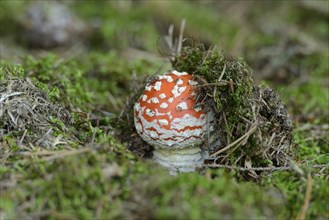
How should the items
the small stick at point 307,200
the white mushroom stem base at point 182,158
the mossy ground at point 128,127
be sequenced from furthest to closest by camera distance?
the white mushroom stem base at point 182,158 < the small stick at point 307,200 < the mossy ground at point 128,127

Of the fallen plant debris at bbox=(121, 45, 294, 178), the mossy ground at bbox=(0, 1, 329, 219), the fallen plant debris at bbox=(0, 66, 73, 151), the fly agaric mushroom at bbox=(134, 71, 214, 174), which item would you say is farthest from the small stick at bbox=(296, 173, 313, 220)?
the fallen plant debris at bbox=(0, 66, 73, 151)

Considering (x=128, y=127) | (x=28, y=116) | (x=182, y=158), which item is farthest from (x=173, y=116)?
(x=28, y=116)

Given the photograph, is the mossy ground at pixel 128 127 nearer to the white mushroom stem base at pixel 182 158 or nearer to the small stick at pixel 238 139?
the small stick at pixel 238 139

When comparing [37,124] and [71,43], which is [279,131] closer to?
[37,124]

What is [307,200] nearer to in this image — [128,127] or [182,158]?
[182,158]

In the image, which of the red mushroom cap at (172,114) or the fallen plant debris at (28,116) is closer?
the fallen plant debris at (28,116)

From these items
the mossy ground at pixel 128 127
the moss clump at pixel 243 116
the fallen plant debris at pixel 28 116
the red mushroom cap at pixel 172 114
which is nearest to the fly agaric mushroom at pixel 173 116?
the red mushroom cap at pixel 172 114
